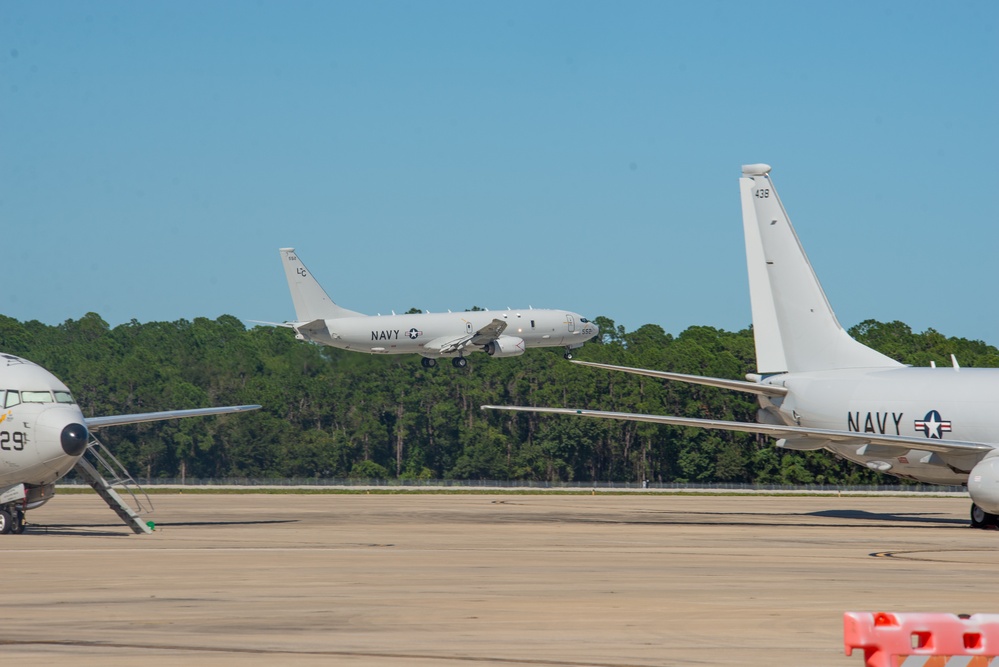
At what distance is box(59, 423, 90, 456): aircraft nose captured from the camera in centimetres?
3078

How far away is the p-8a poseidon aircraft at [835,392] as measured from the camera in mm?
37469

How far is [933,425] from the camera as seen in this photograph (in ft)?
128

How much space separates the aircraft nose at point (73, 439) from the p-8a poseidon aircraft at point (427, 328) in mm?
59624

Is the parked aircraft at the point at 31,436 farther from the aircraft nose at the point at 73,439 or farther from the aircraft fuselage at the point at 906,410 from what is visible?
the aircraft fuselage at the point at 906,410

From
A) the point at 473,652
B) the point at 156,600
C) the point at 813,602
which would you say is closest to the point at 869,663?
the point at 473,652

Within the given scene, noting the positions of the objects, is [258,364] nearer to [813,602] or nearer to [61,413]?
[61,413]

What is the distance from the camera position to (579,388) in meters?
140

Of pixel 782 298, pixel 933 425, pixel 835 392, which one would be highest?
pixel 782 298

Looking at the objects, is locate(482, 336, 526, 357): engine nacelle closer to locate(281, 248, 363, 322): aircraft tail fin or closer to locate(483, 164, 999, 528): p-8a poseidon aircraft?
locate(281, 248, 363, 322): aircraft tail fin

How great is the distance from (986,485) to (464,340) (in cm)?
6300

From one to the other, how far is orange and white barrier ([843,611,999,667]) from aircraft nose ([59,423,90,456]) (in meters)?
23.7

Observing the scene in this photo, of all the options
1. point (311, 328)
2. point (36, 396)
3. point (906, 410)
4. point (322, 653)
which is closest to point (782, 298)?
point (906, 410)

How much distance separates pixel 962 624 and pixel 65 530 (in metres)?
29.0

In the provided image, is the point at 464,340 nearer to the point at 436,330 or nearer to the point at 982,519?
the point at 436,330
